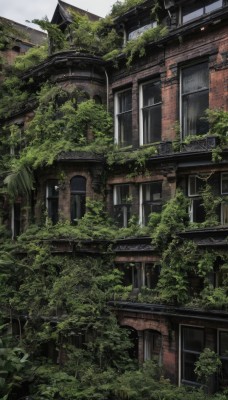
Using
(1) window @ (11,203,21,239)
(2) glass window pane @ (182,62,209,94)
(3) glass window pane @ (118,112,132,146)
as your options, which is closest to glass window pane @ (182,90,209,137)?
(2) glass window pane @ (182,62,209,94)

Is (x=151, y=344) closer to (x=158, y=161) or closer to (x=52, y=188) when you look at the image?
(x=158, y=161)

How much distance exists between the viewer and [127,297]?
17.3 meters

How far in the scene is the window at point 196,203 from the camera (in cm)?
1655

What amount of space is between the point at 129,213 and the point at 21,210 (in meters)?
5.87

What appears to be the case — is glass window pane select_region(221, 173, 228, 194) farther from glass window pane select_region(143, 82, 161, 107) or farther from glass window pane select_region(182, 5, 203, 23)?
glass window pane select_region(182, 5, 203, 23)

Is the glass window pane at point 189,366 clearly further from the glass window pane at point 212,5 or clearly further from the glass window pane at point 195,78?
the glass window pane at point 212,5

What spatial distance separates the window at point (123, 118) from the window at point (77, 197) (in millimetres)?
2335

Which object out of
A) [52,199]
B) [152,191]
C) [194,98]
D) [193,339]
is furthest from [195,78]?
[193,339]

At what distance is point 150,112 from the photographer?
1875 centimetres

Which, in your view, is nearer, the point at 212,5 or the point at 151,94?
the point at 212,5

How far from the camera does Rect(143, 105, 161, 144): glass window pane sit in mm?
18375

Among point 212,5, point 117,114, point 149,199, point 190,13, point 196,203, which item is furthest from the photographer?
point 117,114

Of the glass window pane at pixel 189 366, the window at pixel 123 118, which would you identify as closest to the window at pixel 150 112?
the window at pixel 123 118

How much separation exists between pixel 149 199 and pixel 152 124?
2967 mm
